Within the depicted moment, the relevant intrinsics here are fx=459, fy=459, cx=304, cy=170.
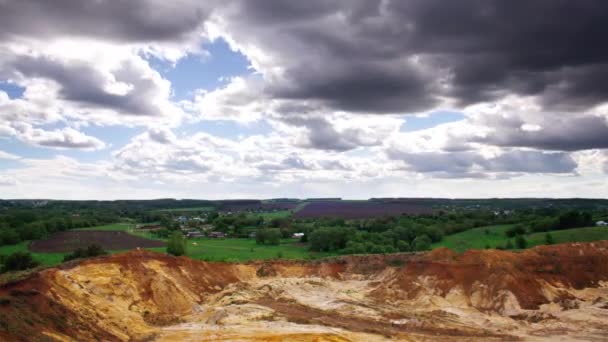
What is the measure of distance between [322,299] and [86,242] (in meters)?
69.7

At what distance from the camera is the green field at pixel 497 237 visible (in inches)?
3282

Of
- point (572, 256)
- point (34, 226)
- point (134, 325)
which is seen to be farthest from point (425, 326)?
point (34, 226)

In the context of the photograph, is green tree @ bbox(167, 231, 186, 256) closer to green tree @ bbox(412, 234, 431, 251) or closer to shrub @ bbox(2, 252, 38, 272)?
shrub @ bbox(2, 252, 38, 272)

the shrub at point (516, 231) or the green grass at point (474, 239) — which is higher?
the shrub at point (516, 231)

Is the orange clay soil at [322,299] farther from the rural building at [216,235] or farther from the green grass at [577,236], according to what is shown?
the rural building at [216,235]

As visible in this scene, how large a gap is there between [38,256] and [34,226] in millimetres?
34811

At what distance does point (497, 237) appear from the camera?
99188mm

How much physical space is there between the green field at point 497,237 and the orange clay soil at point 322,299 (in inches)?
1234

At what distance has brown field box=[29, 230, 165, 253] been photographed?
89812 millimetres

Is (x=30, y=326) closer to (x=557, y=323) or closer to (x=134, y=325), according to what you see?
(x=134, y=325)

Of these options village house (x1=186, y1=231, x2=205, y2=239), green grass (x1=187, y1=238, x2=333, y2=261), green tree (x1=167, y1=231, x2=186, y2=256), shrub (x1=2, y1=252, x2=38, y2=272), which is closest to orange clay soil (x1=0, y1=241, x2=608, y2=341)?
green grass (x1=187, y1=238, x2=333, y2=261)

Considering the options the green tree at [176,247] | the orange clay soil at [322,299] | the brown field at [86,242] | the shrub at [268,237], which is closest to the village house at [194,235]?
the brown field at [86,242]

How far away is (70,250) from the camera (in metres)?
85.9

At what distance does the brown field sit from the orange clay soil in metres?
47.8
